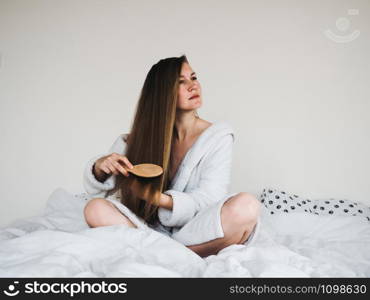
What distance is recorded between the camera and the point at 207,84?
83.4 inches

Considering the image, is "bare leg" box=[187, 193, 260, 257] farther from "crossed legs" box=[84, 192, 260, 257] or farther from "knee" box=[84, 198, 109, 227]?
"knee" box=[84, 198, 109, 227]

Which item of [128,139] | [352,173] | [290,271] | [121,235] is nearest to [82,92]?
[128,139]

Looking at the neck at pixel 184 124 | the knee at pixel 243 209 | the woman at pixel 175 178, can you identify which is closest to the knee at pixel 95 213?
the woman at pixel 175 178

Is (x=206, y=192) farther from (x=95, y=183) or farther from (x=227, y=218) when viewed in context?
(x=95, y=183)

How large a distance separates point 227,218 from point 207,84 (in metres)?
1.19

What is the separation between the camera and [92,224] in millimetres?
1127

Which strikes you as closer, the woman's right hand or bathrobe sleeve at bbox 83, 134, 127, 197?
the woman's right hand

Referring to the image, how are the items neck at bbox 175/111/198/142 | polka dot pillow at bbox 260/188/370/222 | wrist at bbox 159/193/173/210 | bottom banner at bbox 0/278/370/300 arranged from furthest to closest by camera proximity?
polka dot pillow at bbox 260/188/370/222
neck at bbox 175/111/198/142
wrist at bbox 159/193/173/210
bottom banner at bbox 0/278/370/300

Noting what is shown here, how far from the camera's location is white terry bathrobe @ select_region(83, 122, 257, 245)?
111 centimetres

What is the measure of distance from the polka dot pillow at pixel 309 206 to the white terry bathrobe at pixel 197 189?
45 cm

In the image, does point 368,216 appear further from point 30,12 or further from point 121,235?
point 30,12

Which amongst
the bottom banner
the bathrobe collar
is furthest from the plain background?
the bottom banner

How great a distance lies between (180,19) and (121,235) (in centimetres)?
152

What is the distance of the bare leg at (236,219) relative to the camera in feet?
3.49
